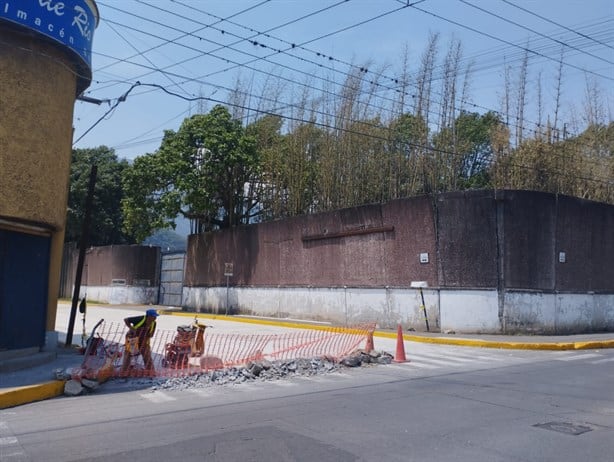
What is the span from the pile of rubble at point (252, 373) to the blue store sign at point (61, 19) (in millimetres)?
6963

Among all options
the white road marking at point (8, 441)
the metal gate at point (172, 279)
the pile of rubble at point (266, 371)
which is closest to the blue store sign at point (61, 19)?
the pile of rubble at point (266, 371)

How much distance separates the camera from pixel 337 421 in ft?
25.1

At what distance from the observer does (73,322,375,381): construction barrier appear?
11242mm

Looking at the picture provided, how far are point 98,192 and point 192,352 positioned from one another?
117 feet

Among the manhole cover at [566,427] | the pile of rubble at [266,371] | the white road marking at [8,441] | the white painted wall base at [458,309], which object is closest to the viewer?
the white road marking at [8,441]

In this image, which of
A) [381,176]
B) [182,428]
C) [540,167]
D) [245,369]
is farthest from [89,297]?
[182,428]

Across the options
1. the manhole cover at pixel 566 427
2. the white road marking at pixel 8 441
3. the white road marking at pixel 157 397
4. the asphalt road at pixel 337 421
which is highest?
the manhole cover at pixel 566 427

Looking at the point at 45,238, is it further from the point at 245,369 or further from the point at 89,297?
the point at 89,297

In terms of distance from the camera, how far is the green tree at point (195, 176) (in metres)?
29.5

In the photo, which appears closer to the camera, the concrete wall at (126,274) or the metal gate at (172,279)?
the metal gate at (172,279)

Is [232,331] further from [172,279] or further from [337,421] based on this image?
[172,279]

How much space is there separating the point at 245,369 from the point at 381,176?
54.8 ft

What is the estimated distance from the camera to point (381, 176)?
26750mm

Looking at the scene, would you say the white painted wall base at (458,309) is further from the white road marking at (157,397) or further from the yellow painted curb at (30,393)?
the yellow painted curb at (30,393)
